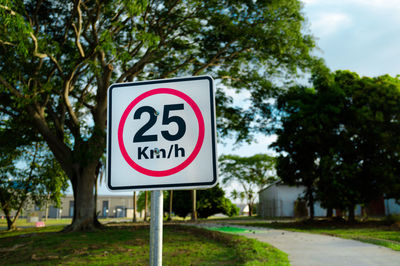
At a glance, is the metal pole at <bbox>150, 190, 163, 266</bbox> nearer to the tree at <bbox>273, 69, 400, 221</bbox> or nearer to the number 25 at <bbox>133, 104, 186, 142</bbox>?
the number 25 at <bbox>133, 104, 186, 142</bbox>

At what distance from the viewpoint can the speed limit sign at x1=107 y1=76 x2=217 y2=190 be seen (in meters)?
1.73

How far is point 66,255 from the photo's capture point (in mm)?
8797

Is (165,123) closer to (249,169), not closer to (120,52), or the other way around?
(120,52)

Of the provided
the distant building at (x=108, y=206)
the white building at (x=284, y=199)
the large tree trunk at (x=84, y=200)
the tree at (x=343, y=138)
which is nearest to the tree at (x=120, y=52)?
the large tree trunk at (x=84, y=200)

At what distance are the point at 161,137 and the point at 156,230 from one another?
1.54 feet

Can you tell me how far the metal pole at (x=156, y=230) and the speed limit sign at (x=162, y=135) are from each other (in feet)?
0.20

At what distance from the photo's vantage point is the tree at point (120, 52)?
43.3ft

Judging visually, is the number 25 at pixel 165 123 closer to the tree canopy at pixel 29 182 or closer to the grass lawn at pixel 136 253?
the grass lawn at pixel 136 253

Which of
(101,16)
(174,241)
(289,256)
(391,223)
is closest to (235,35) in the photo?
(101,16)

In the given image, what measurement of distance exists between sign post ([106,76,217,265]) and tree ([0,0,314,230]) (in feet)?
33.2

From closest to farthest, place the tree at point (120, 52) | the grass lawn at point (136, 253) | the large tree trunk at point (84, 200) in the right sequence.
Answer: the grass lawn at point (136, 253) → the tree at point (120, 52) → the large tree trunk at point (84, 200)

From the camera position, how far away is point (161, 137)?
5.87 ft

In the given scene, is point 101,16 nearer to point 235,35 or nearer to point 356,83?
point 235,35

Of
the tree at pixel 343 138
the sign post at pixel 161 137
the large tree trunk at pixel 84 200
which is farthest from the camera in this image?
the tree at pixel 343 138
